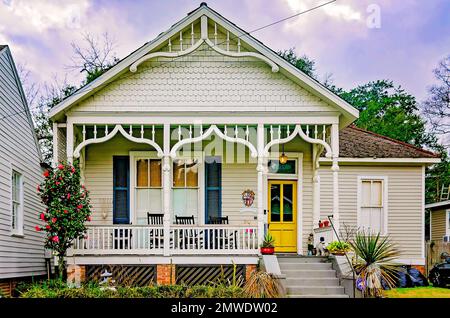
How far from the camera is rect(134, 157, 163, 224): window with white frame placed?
1366cm

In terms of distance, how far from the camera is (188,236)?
1193cm

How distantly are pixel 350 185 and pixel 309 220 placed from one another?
6.05 ft

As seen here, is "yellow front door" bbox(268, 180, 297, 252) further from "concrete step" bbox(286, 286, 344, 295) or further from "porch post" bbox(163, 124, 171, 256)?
"concrete step" bbox(286, 286, 344, 295)

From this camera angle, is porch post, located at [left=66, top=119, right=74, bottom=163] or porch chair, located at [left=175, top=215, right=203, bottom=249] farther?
porch chair, located at [left=175, top=215, right=203, bottom=249]

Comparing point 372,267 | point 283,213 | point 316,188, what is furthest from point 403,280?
Answer: point 372,267

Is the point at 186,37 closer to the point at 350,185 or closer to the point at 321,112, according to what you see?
the point at 321,112

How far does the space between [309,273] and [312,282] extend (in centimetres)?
30

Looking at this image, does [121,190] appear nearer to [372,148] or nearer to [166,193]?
[166,193]

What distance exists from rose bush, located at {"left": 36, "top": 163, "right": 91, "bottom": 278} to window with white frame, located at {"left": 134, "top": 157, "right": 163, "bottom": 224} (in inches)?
91.6

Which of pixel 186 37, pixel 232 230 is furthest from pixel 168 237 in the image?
pixel 186 37

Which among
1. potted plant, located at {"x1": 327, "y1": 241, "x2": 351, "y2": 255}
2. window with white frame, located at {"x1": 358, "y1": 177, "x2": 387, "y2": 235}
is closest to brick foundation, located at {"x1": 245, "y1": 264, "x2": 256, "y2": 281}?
potted plant, located at {"x1": 327, "y1": 241, "x2": 351, "y2": 255}

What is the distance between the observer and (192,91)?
12.1 metres

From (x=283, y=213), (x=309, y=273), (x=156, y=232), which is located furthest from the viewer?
(x=283, y=213)

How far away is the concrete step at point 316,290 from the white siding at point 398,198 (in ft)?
15.1
